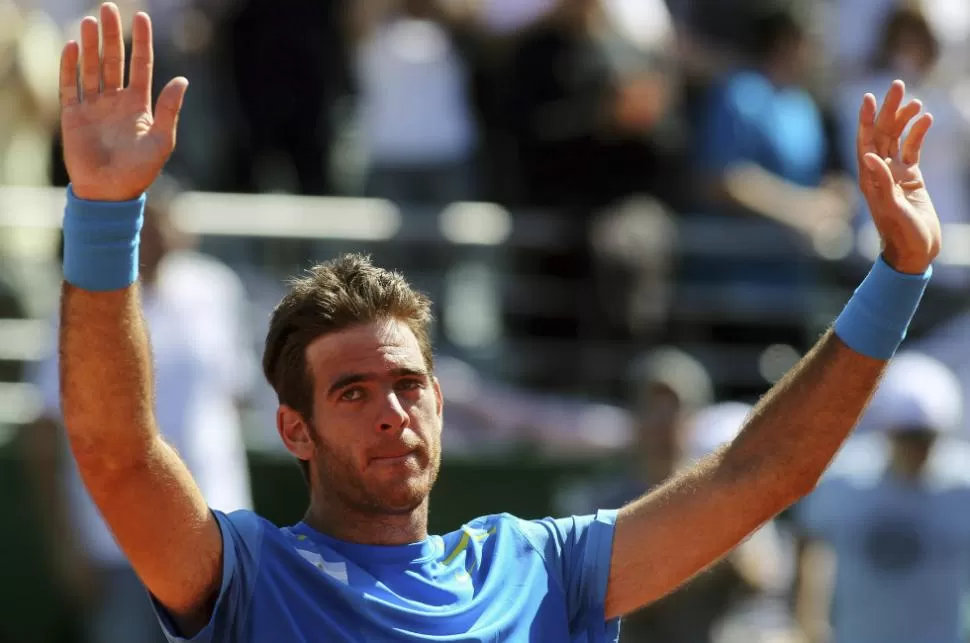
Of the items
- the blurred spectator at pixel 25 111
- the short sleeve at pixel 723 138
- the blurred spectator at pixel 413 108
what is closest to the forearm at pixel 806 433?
the short sleeve at pixel 723 138

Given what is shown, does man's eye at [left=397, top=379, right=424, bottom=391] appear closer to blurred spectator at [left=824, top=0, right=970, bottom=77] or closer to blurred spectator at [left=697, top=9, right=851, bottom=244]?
blurred spectator at [left=697, top=9, right=851, bottom=244]

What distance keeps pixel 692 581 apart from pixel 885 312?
3235 millimetres

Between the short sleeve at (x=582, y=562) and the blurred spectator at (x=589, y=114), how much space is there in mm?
4638

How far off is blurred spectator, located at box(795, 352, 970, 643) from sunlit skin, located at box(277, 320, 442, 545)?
12.7ft

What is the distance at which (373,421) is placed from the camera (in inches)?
132

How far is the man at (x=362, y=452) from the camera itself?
3051 millimetres

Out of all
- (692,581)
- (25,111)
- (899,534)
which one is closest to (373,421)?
(692,581)

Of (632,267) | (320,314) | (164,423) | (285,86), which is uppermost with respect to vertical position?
(285,86)

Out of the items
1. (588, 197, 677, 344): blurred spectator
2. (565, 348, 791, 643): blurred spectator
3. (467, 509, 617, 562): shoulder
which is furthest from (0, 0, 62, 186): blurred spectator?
(467, 509, 617, 562): shoulder

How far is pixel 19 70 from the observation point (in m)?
8.59

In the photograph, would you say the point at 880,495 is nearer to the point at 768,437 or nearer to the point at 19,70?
the point at 768,437

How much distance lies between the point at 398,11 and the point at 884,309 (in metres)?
5.75

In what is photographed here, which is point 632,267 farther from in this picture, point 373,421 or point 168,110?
point 168,110

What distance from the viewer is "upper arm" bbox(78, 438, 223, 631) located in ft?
10.0
